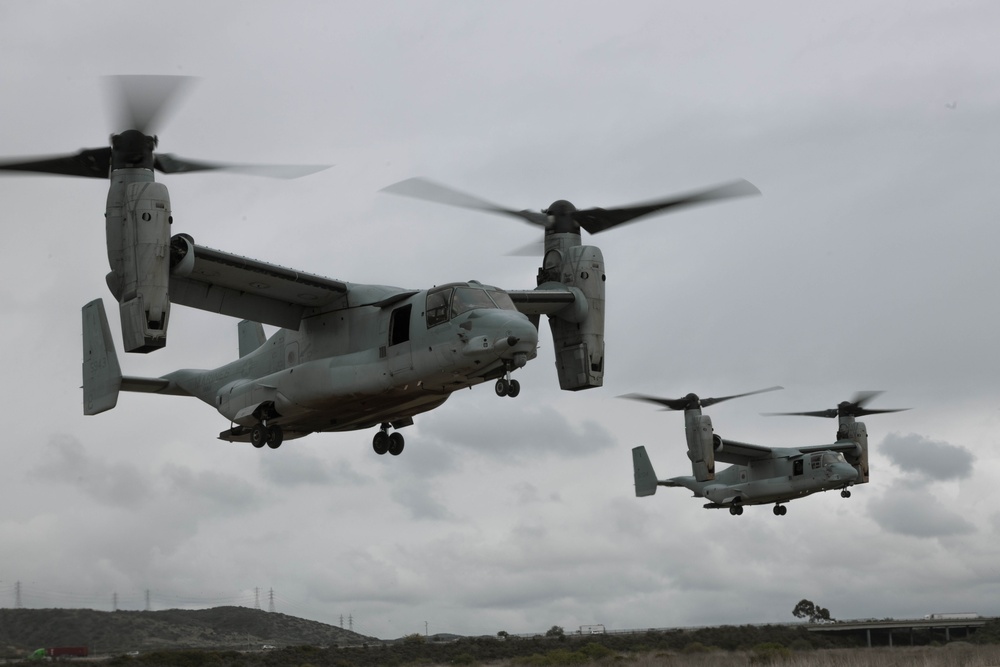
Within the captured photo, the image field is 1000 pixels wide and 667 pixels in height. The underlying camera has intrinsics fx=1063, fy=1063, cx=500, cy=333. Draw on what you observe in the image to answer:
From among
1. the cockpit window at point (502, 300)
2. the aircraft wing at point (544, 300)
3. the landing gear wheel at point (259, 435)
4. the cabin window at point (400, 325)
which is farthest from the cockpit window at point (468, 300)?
the landing gear wheel at point (259, 435)

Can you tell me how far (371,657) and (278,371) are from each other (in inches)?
742

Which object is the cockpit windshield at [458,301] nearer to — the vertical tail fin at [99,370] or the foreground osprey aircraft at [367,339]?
the foreground osprey aircraft at [367,339]

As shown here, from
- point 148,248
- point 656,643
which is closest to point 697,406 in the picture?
point 656,643

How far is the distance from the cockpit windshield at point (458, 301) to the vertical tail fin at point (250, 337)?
7.83 meters

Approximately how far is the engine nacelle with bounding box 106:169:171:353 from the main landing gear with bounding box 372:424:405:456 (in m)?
7.09

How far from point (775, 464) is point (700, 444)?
9306mm

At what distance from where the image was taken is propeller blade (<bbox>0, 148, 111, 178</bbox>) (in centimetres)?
2038

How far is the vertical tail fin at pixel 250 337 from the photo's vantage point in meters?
27.8

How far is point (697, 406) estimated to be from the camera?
48.9 m

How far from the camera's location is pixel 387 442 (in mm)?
25188

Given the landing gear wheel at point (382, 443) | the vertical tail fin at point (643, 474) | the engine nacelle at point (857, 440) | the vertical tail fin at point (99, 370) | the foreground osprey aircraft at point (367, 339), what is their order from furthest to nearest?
the vertical tail fin at point (643, 474) → the engine nacelle at point (857, 440) → the landing gear wheel at point (382, 443) → the vertical tail fin at point (99, 370) → the foreground osprey aircraft at point (367, 339)

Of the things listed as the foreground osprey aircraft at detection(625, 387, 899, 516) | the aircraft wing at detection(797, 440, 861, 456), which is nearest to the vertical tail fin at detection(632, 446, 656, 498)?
the foreground osprey aircraft at detection(625, 387, 899, 516)

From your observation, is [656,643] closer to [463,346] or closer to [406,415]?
[406,415]

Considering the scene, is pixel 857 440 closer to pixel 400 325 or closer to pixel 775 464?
pixel 775 464
